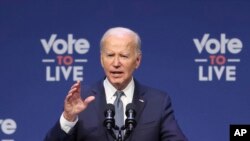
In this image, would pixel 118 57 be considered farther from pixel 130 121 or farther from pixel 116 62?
pixel 130 121

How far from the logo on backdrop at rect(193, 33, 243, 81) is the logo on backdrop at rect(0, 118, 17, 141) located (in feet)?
3.43

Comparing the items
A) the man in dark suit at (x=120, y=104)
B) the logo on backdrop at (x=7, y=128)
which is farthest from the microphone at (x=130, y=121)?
the logo on backdrop at (x=7, y=128)

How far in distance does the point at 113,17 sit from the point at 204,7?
0.49m

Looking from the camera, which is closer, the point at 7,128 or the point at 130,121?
the point at 130,121

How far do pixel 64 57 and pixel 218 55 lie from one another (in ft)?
2.65

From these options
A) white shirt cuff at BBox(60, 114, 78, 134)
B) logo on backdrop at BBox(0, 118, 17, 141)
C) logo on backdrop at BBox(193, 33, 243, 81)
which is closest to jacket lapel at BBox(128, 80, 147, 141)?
white shirt cuff at BBox(60, 114, 78, 134)

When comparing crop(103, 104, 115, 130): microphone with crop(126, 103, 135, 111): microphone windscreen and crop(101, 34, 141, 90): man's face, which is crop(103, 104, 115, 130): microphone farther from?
crop(101, 34, 141, 90): man's face

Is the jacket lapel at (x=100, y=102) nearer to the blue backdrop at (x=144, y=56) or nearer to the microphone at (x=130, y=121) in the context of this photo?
the microphone at (x=130, y=121)

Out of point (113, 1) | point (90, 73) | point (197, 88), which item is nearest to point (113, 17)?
point (113, 1)

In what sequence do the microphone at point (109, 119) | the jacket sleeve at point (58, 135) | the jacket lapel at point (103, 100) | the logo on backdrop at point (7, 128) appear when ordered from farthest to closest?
the logo on backdrop at point (7, 128) < the jacket lapel at point (103, 100) < the jacket sleeve at point (58, 135) < the microphone at point (109, 119)

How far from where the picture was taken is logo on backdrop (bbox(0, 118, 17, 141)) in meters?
3.91

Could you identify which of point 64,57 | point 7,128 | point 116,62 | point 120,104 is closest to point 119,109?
point 120,104

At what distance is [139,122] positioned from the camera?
8.00 feet

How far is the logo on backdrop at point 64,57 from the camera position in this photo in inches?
151
